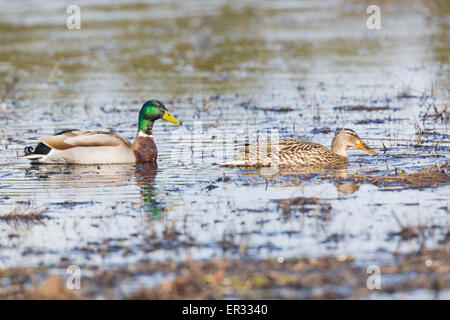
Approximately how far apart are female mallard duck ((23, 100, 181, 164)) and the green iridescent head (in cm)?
22

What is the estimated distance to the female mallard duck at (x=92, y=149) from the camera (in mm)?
12445

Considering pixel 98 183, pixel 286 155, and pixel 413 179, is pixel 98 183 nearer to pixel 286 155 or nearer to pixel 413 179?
pixel 286 155

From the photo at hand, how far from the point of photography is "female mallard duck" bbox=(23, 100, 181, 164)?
1245cm

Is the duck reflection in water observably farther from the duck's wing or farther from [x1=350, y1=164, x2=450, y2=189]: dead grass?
[x1=350, y1=164, x2=450, y2=189]: dead grass

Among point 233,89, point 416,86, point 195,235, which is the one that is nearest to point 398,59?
point 416,86

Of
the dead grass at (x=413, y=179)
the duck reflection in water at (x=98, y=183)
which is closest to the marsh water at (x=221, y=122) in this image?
the duck reflection in water at (x=98, y=183)

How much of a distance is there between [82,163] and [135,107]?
15.4 ft

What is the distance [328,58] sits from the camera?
23109 mm

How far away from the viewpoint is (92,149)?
12.5 metres

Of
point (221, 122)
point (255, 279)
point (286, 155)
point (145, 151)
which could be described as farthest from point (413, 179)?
point (221, 122)

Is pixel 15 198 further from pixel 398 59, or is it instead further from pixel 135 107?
pixel 398 59

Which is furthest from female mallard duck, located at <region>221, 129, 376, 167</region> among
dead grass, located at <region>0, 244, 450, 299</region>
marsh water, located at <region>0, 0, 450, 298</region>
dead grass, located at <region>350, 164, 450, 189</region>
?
dead grass, located at <region>0, 244, 450, 299</region>

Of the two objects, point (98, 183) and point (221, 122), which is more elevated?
point (221, 122)

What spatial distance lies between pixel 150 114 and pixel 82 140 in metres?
1.16
